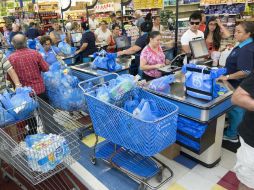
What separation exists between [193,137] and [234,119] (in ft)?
3.43

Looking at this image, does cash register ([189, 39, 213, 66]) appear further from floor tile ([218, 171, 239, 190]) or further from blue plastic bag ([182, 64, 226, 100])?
floor tile ([218, 171, 239, 190])

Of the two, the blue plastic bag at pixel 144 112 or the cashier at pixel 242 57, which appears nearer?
the blue plastic bag at pixel 144 112

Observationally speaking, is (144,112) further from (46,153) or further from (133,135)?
(46,153)

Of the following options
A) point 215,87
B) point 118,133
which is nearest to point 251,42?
point 215,87

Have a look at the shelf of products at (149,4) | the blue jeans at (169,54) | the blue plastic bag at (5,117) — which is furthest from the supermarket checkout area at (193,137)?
the shelf of products at (149,4)

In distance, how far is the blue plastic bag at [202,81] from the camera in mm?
2395

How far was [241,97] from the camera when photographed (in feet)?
5.45

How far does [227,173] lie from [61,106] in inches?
87.8

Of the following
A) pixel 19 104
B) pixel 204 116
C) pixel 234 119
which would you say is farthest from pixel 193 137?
pixel 19 104

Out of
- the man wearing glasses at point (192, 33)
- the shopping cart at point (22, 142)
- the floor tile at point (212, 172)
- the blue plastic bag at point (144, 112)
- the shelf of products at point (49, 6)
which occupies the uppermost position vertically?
the shelf of products at point (49, 6)

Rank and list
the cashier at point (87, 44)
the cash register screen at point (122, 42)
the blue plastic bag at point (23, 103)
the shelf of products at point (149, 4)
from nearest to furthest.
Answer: the blue plastic bag at point (23, 103) → the cashier at point (87, 44) → the cash register screen at point (122, 42) → the shelf of products at point (149, 4)

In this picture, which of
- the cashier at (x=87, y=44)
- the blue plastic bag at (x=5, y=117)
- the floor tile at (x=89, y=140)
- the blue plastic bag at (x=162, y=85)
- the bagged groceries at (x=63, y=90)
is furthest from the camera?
the cashier at (x=87, y=44)

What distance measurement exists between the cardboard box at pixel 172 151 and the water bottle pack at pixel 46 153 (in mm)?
1377

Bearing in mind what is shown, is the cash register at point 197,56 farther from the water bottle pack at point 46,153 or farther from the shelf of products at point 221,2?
the shelf of products at point 221,2
